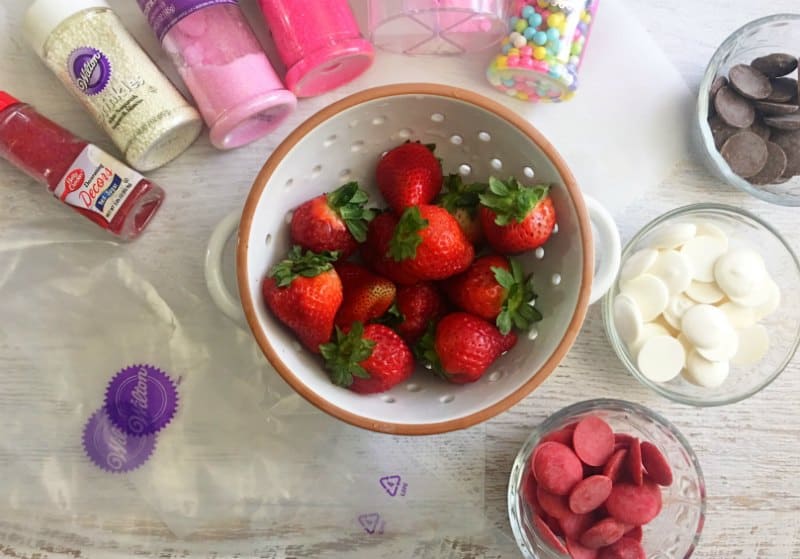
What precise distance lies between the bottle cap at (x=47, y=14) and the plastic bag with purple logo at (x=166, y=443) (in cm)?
19

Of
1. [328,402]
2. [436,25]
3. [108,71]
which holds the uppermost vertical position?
[108,71]

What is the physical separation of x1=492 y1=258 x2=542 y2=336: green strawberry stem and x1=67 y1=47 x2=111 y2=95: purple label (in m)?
0.42

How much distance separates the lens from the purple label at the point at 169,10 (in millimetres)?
707

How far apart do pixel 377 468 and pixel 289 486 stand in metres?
0.09

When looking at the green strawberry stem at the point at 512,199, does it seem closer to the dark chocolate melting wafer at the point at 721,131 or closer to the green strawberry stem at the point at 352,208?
the green strawberry stem at the point at 352,208

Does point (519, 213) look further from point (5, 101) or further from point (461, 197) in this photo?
point (5, 101)

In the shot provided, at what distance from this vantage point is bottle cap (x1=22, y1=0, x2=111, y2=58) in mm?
709

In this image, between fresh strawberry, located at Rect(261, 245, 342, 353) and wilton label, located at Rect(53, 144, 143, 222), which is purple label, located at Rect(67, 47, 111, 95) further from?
fresh strawberry, located at Rect(261, 245, 342, 353)

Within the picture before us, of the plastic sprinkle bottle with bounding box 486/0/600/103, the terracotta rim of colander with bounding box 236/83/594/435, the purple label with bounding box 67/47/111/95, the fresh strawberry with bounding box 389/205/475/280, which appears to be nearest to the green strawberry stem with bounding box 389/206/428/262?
the fresh strawberry with bounding box 389/205/475/280

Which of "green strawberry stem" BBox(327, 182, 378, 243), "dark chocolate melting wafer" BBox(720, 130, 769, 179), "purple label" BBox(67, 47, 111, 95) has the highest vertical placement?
"purple label" BBox(67, 47, 111, 95)

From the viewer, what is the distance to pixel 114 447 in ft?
2.54

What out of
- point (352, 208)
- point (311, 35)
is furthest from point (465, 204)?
point (311, 35)

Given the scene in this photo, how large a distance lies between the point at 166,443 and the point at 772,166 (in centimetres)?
69

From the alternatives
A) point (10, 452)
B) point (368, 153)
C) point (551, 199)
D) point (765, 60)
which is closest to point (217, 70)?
point (368, 153)
